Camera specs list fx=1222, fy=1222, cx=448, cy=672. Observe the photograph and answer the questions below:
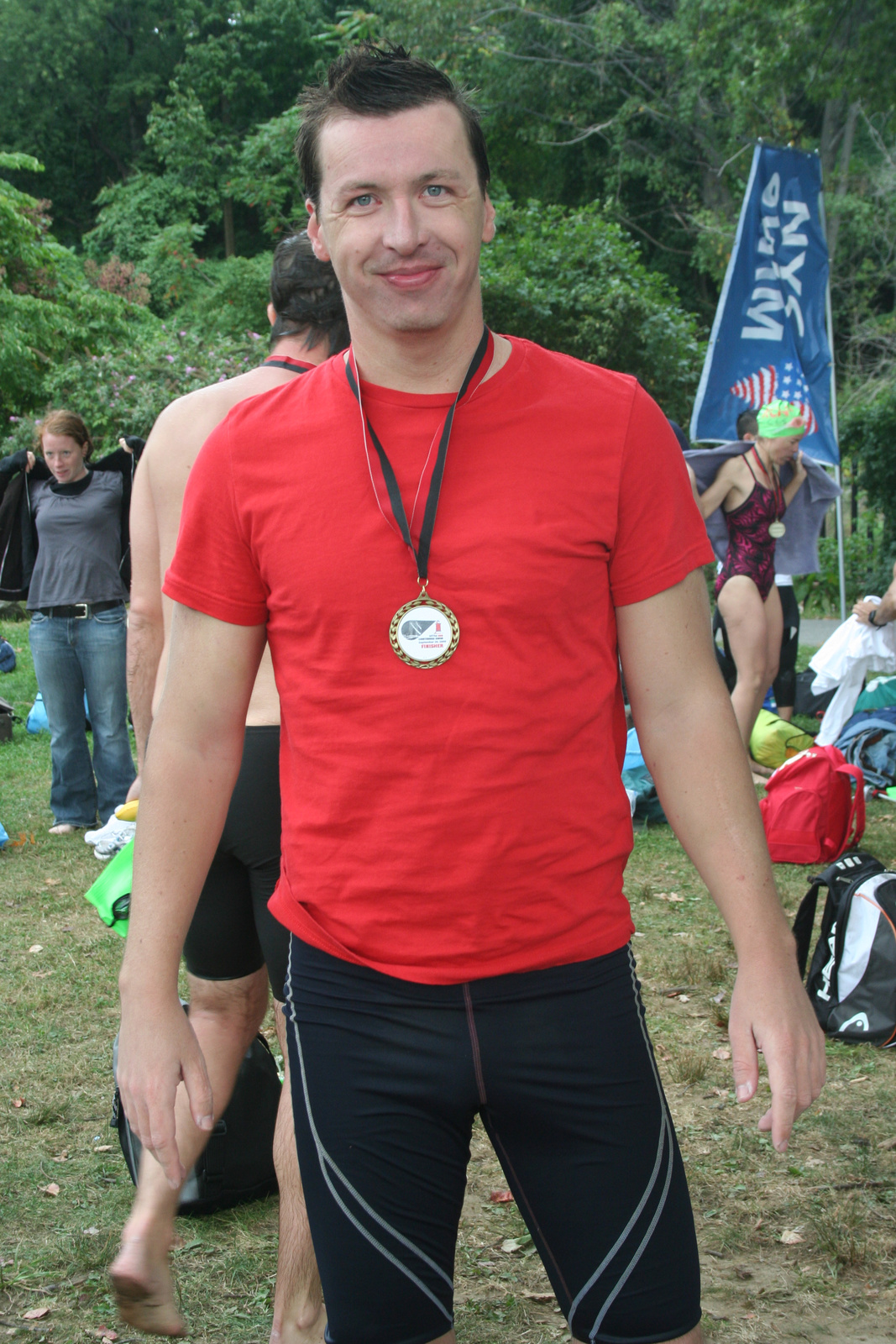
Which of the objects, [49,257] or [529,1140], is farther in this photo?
[49,257]

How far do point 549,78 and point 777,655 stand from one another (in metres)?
22.8

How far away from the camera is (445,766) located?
1512 millimetres

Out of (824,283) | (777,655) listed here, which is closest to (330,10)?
(824,283)

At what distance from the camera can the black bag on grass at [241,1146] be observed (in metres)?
A: 3.15

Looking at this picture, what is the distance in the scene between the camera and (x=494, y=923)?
1511 mm

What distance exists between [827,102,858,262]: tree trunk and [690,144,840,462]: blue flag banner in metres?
14.3

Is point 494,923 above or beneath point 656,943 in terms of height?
above

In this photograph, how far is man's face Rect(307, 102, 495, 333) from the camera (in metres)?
1.59

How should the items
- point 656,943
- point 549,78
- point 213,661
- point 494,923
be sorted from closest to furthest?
point 494,923
point 213,661
point 656,943
point 549,78

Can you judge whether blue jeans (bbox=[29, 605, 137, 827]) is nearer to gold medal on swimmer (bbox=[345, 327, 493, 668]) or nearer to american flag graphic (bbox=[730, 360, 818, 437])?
american flag graphic (bbox=[730, 360, 818, 437])

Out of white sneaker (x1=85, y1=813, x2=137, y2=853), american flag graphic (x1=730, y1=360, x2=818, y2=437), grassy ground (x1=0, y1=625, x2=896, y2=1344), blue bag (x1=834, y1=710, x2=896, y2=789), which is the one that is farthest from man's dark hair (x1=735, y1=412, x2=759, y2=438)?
white sneaker (x1=85, y1=813, x2=137, y2=853)

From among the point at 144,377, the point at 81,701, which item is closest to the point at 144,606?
the point at 81,701

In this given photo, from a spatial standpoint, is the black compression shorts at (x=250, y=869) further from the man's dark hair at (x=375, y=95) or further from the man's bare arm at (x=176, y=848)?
the man's dark hair at (x=375, y=95)

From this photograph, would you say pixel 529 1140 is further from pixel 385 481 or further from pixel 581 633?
pixel 385 481
